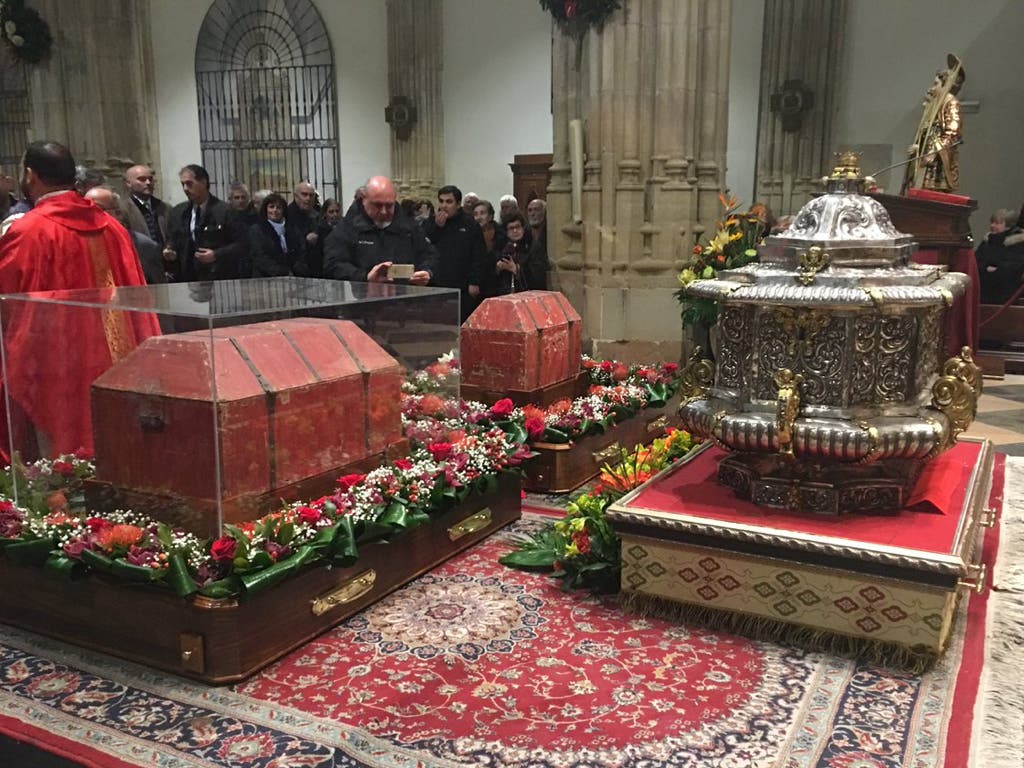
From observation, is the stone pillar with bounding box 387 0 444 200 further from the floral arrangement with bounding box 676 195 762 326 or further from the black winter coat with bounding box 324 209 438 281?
the floral arrangement with bounding box 676 195 762 326

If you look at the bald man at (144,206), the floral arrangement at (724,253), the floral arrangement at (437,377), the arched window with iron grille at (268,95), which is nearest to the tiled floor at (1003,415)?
the floral arrangement at (724,253)

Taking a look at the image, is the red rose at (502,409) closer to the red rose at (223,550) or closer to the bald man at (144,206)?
the red rose at (223,550)

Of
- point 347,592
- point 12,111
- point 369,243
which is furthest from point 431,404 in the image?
point 12,111

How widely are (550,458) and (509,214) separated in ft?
11.1

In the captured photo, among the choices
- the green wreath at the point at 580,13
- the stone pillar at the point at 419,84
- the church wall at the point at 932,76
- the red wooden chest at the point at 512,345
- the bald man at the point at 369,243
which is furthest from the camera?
the stone pillar at the point at 419,84

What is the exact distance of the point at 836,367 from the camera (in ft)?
10.1

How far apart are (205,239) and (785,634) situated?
195 inches

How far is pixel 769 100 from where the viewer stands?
442 inches

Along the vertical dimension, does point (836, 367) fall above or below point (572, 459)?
above

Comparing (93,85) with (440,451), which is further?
(93,85)

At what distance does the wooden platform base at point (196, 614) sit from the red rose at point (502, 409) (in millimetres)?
1243

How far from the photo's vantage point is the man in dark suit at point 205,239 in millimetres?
6340

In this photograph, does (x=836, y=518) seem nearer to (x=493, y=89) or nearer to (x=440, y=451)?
(x=440, y=451)

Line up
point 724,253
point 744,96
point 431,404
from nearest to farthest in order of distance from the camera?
point 431,404 → point 724,253 → point 744,96
